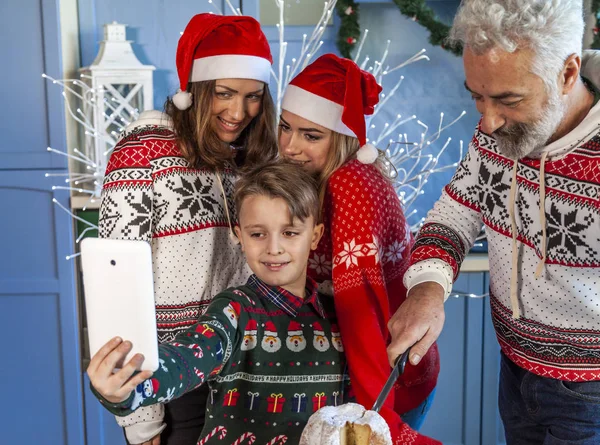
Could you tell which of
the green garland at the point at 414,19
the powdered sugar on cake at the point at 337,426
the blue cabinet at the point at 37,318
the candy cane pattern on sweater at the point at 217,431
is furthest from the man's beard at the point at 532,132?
the blue cabinet at the point at 37,318

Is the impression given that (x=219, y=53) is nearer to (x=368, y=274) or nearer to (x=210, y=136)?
(x=210, y=136)

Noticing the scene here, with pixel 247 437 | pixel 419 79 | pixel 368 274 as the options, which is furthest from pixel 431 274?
pixel 419 79

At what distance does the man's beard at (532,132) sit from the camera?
47.9 inches

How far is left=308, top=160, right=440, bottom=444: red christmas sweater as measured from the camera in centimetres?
128

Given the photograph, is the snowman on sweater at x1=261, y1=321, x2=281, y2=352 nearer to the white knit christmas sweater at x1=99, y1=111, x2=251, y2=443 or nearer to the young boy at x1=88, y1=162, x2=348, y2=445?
the young boy at x1=88, y1=162, x2=348, y2=445

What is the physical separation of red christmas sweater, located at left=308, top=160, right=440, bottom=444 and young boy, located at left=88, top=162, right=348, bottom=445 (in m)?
0.06

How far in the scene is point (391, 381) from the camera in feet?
3.43

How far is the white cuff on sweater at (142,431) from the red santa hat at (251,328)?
12.0 inches

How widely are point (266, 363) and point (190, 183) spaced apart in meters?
0.41

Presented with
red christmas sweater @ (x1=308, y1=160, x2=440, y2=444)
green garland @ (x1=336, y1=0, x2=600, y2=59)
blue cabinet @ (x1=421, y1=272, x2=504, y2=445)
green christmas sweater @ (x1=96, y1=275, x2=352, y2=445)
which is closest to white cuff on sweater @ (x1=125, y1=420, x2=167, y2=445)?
green christmas sweater @ (x1=96, y1=275, x2=352, y2=445)

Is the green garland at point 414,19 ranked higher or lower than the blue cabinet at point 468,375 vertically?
higher

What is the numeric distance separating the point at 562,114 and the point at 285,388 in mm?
683

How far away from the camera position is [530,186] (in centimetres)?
131

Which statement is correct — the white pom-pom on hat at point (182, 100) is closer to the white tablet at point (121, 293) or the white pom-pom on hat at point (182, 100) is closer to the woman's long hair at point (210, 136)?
the woman's long hair at point (210, 136)
